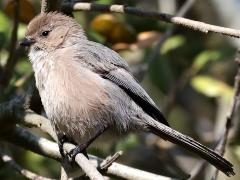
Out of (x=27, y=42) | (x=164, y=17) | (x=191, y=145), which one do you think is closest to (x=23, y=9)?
(x=27, y=42)

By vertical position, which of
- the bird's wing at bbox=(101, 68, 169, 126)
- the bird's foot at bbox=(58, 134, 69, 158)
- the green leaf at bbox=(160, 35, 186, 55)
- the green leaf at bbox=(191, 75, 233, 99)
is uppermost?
the bird's wing at bbox=(101, 68, 169, 126)

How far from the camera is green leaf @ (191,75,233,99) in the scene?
5957mm

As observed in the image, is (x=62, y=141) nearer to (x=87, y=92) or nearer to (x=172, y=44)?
(x=87, y=92)

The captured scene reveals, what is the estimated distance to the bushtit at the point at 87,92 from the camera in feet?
15.1

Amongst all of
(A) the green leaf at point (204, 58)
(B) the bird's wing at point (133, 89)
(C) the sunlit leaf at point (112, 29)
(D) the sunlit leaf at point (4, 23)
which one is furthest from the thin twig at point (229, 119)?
(D) the sunlit leaf at point (4, 23)

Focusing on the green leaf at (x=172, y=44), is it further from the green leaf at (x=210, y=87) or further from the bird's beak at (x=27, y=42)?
the bird's beak at (x=27, y=42)

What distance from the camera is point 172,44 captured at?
20.2ft

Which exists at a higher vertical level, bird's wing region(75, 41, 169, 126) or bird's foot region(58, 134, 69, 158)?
bird's wing region(75, 41, 169, 126)

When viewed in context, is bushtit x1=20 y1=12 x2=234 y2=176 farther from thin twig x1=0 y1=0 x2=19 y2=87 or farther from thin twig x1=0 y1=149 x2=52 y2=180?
thin twig x1=0 y1=149 x2=52 y2=180

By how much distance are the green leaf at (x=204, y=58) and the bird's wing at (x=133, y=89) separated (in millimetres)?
1272

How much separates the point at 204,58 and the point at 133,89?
1407mm

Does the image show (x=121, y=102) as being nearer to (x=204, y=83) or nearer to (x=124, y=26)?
(x=124, y=26)

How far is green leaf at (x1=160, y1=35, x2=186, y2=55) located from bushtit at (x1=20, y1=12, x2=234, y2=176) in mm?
1280

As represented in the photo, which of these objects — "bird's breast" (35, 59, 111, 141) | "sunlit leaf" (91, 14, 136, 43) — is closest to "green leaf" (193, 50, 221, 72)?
"sunlit leaf" (91, 14, 136, 43)
